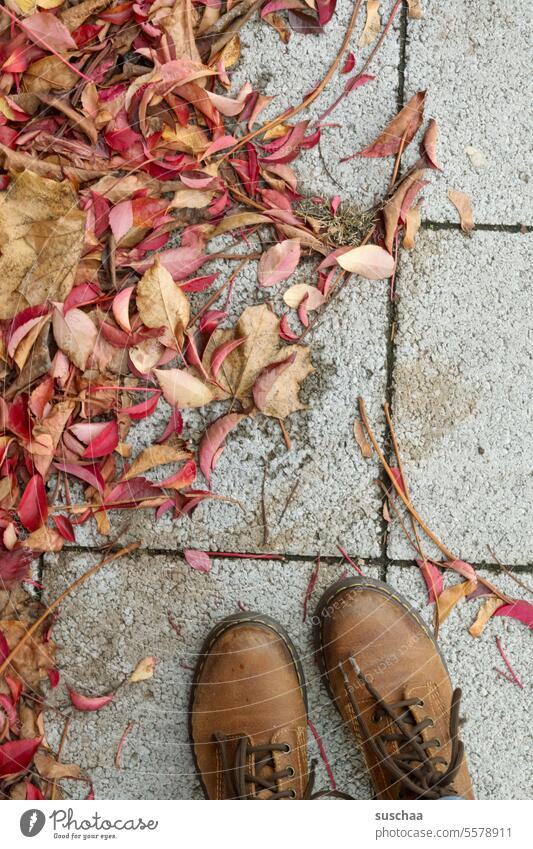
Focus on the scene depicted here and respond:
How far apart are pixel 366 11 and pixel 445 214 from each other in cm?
28

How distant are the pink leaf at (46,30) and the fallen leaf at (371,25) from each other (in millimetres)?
367

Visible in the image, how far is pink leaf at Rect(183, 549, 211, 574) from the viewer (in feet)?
2.90

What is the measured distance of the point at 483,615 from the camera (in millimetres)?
899

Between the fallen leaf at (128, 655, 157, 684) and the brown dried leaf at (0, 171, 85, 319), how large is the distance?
1.50 feet

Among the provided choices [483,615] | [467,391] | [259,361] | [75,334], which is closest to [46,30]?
[75,334]

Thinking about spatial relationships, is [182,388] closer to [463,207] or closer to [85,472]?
[85,472]

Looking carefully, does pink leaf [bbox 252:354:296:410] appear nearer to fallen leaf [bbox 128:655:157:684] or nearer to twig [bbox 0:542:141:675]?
twig [bbox 0:542:141:675]

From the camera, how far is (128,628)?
0.89 m

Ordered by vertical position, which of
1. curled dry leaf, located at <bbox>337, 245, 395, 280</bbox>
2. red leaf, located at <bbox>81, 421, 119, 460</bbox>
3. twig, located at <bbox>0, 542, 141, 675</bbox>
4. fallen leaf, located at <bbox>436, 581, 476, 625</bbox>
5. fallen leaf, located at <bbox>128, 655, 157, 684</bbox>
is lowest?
fallen leaf, located at <bbox>128, 655, 157, 684</bbox>

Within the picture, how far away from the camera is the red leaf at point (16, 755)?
0.85 meters

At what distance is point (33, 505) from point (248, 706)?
36cm

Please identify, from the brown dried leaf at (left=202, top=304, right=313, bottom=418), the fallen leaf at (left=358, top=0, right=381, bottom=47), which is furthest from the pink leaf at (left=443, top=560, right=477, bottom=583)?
the fallen leaf at (left=358, top=0, right=381, bottom=47)
